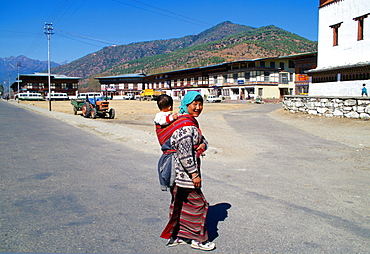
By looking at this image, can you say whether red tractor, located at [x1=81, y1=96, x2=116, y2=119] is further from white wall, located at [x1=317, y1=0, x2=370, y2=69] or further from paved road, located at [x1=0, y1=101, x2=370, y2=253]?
white wall, located at [x1=317, y1=0, x2=370, y2=69]

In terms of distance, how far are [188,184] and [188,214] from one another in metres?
0.42

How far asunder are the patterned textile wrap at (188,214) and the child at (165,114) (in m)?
0.74

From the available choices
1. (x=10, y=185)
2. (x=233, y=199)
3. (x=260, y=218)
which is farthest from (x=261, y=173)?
(x=10, y=185)

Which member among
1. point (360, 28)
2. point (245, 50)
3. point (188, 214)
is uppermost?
point (245, 50)

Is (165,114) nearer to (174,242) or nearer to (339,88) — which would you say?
(174,242)

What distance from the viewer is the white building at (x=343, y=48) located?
21712mm

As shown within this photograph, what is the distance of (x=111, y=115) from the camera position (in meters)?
24.1

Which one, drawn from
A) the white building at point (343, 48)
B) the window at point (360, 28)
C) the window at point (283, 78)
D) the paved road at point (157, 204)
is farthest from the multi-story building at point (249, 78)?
the paved road at point (157, 204)

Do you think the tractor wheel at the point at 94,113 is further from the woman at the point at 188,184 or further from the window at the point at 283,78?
the window at the point at 283,78

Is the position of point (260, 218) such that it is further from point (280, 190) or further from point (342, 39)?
point (342, 39)

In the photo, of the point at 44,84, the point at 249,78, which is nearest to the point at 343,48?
the point at 249,78

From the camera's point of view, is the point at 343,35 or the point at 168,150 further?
the point at 343,35

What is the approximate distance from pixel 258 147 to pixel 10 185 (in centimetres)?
783

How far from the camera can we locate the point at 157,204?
16.3 ft
